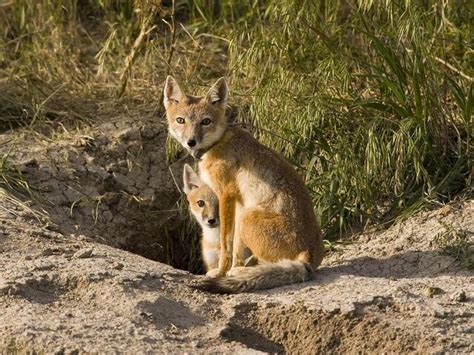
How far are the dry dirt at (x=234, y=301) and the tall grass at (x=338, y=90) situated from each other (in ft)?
1.47

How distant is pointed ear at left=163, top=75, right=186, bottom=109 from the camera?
8352 millimetres

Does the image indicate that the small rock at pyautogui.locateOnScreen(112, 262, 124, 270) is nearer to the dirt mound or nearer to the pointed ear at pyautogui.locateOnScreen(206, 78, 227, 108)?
the dirt mound

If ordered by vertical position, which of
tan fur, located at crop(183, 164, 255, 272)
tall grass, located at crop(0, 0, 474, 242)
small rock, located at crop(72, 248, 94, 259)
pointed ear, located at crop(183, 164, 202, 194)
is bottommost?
tan fur, located at crop(183, 164, 255, 272)

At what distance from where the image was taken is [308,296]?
273 inches

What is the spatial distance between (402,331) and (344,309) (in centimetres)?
41

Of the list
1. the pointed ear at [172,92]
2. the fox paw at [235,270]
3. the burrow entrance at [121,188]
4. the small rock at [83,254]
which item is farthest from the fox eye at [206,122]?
the burrow entrance at [121,188]

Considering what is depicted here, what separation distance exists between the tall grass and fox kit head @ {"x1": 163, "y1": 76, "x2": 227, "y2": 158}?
0.98 metres

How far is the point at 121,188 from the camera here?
9.79m

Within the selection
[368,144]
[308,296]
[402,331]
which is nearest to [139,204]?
[368,144]

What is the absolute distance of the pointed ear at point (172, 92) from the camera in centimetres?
835

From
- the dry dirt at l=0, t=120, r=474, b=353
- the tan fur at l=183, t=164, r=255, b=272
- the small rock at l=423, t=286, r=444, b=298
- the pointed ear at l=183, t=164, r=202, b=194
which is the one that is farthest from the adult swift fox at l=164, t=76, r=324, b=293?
the pointed ear at l=183, t=164, r=202, b=194

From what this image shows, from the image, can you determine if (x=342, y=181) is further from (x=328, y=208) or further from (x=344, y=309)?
(x=344, y=309)

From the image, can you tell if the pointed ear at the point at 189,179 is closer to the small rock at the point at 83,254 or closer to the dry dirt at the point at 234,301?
the dry dirt at the point at 234,301

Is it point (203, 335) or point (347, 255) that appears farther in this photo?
point (347, 255)
